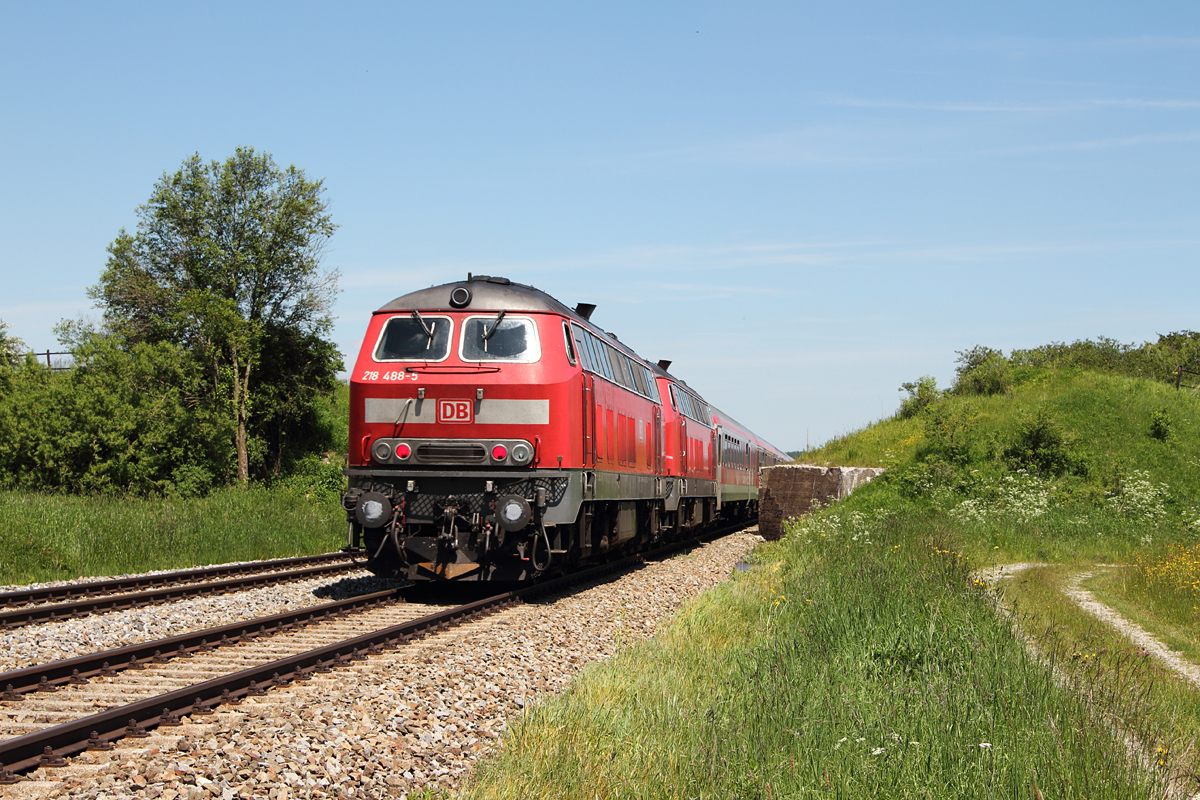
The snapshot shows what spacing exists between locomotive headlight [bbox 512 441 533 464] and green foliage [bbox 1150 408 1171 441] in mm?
20422

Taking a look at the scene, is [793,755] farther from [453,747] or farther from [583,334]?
[583,334]

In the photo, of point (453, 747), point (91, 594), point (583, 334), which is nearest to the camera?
point (453, 747)

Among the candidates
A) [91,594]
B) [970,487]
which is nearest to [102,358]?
[91,594]

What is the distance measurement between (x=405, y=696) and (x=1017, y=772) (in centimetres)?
417

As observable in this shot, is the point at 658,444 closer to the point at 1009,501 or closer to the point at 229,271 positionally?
the point at 1009,501

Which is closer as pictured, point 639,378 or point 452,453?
point 452,453

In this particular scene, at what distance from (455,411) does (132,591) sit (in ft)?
17.4

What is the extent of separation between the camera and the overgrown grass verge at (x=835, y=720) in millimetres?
4637

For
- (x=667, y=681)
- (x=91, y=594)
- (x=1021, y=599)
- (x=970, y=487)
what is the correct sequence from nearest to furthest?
(x=667, y=681) < (x=1021, y=599) < (x=91, y=594) < (x=970, y=487)

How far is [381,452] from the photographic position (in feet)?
38.7

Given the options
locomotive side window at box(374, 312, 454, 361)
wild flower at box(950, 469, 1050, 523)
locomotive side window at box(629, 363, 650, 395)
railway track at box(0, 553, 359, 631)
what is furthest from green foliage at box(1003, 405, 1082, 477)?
locomotive side window at box(374, 312, 454, 361)

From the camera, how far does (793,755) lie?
480 centimetres

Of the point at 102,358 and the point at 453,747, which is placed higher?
the point at 102,358

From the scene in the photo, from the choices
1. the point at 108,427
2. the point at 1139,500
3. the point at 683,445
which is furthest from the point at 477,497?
the point at 108,427
